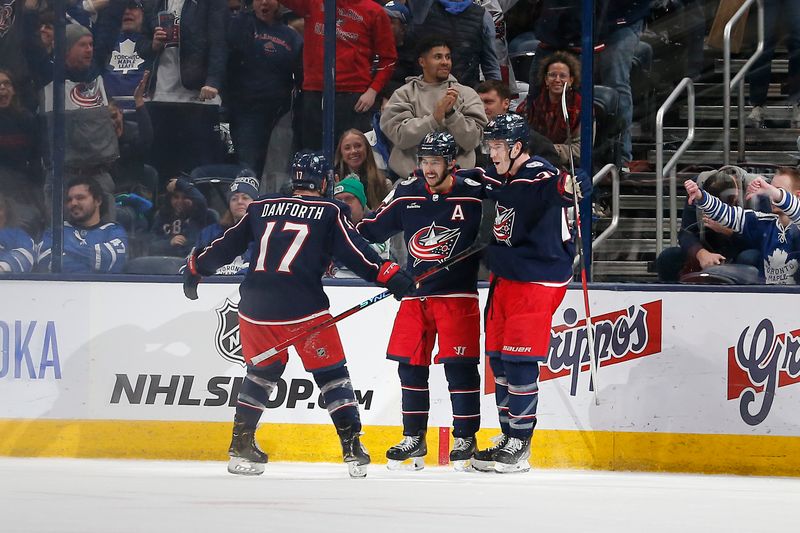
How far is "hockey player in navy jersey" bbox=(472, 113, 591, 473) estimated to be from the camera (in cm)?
592

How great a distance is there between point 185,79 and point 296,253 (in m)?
1.75

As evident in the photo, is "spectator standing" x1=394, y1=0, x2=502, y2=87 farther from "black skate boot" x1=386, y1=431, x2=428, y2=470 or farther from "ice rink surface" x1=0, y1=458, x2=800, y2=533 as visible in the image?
"ice rink surface" x1=0, y1=458, x2=800, y2=533

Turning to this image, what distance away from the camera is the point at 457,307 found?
6082 millimetres

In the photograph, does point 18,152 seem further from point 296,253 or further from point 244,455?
point 244,455

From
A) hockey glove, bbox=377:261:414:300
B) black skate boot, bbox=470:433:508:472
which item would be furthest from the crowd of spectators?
black skate boot, bbox=470:433:508:472

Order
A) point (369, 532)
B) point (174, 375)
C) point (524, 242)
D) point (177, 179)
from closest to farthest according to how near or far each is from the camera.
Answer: point (369, 532), point (524, 242), point (174, 375), point (177, 179)

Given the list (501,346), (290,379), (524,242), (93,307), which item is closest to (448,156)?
(524,242)

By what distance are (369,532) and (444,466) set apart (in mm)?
2056

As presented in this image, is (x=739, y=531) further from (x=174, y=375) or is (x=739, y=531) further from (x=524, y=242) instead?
(x=174, y=375)

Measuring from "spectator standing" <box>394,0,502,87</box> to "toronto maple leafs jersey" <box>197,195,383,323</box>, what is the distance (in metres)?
1.17

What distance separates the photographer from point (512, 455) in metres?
5.94

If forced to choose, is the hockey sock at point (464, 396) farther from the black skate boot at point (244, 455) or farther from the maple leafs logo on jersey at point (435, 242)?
the black skate boot at point (244, 455)

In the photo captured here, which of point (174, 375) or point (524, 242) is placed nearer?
point (524, 242)

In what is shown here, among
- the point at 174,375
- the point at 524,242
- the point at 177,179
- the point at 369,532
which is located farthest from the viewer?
the point at 177,179
